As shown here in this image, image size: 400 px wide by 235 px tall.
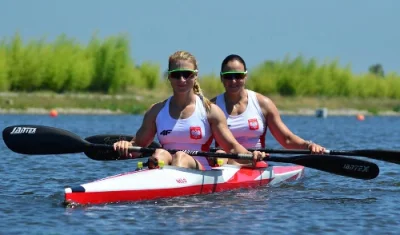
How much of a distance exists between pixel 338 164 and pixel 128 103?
6489cm

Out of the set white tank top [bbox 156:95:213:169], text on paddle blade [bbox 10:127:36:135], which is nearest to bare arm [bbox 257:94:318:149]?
white tank top [bbox 156:95:213:169]

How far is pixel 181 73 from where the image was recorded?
433 inches

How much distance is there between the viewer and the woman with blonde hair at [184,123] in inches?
438

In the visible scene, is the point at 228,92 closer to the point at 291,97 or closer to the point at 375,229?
the point at 375,229

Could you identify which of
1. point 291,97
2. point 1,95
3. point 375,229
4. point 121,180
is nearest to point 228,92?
point 121,180

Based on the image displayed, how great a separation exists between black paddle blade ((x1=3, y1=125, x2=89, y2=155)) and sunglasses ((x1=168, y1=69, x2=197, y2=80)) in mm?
1562

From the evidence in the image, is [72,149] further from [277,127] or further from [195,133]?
[277,127]

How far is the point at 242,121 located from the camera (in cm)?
1298

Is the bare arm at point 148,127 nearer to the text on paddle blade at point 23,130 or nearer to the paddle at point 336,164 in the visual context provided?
the paddle at point 336,164

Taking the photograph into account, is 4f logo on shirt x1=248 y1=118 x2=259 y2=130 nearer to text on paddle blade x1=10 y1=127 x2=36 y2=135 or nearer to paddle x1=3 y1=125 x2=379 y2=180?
paddle x1=3 y1=125 x2=379 y2=180

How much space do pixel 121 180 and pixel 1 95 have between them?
59678mm

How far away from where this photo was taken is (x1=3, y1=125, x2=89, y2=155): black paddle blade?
11867 millimetres

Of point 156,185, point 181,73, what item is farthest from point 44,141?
point 181,73

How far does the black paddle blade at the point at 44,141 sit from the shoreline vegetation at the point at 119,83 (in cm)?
5077
